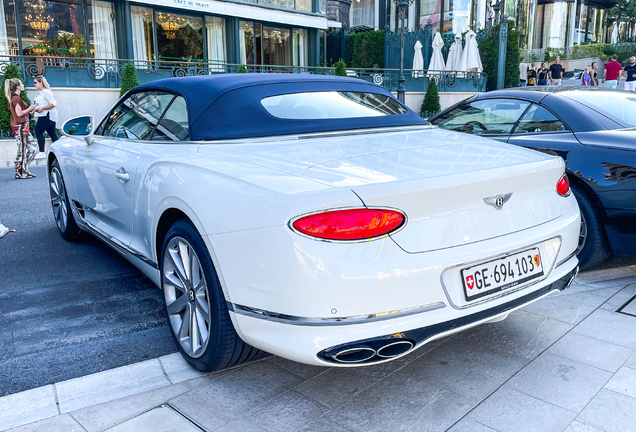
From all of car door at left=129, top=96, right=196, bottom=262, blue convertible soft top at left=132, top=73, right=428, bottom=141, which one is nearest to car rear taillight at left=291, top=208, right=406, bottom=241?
car door at left=129, top=96, right=196, bottom=262

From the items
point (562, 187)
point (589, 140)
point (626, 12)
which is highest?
point (626, 12)

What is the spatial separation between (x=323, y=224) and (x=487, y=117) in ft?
11.3

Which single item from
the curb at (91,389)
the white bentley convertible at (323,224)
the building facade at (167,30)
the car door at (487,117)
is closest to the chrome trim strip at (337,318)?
the white bentley convertible at (323,224)

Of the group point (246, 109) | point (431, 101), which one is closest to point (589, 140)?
point (246, 109)

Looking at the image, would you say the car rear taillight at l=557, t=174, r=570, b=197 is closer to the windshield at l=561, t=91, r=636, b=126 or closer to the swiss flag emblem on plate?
the swiss flag emblem on plate

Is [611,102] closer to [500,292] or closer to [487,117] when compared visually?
[487,117]

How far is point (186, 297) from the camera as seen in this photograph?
288 cm

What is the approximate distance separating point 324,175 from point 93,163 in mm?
2411

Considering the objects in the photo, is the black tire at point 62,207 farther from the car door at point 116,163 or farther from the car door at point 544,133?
the car door at point 544,133

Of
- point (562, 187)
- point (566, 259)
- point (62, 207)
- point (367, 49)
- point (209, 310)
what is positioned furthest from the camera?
point (367, 49)

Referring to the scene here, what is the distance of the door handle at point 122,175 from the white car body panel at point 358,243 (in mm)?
522

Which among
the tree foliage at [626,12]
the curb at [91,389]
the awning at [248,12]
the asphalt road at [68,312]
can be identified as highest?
the tree foliage at [626,12]

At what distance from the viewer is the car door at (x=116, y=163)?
3574mm

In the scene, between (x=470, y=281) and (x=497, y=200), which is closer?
(x=470, y=281)
